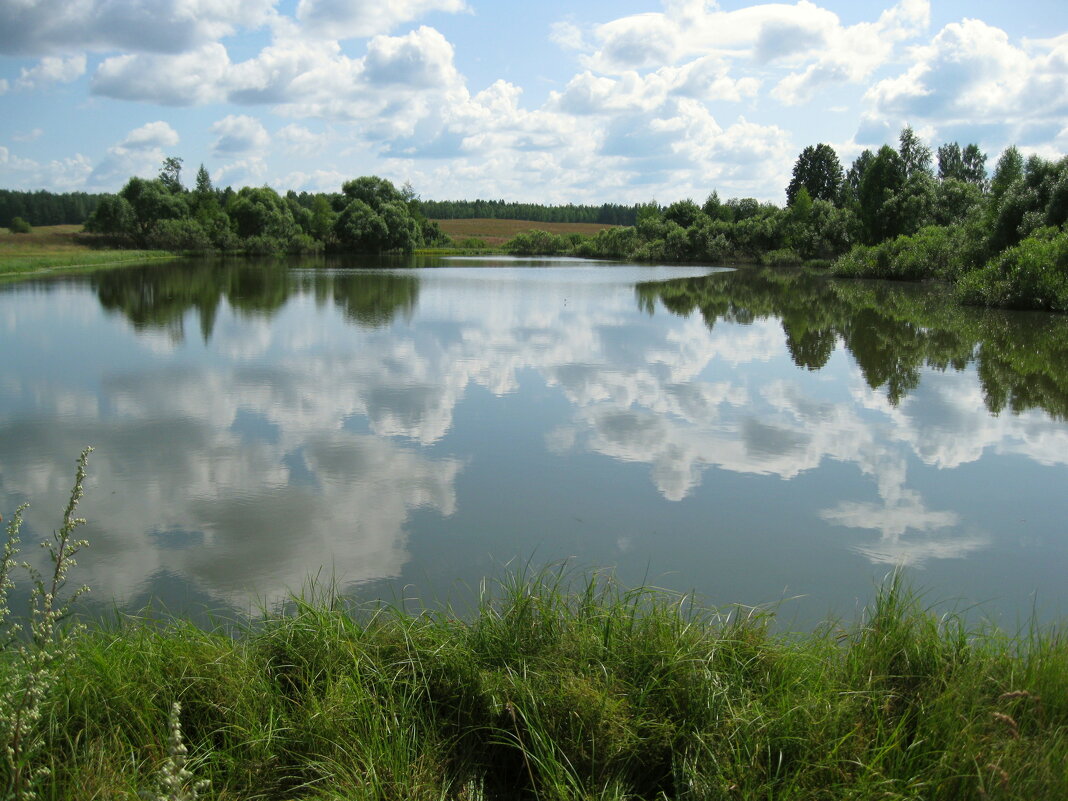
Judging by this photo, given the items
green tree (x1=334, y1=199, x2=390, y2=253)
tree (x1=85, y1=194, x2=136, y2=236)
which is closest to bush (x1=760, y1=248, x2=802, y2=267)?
green tree (x1=334, y1=199, x2=390, y2=253)

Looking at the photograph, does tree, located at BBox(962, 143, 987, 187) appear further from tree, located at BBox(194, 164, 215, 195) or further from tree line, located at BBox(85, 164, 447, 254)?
tree, located at BBox(194, 164, 215, 195)

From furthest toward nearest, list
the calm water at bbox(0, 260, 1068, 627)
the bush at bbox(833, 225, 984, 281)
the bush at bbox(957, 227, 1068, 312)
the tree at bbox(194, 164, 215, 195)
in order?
the tree at bbox(194, 164, 215, 195) → the bush at bbox(833, 225, 984, 281) → the bush at bbox(957, 227, 1068, 312) → the calm water at bbox(0, 260, 1068, 627)

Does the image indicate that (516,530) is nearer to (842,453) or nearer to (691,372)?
(842,453)

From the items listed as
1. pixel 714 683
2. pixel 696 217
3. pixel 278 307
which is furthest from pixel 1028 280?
pixel 696 217

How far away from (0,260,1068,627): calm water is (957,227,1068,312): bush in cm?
514

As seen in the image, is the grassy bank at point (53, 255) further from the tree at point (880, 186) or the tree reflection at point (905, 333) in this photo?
the tree at point (880, 186)

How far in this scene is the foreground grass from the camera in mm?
2691

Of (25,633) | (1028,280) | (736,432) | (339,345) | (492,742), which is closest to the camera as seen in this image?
(492,742)

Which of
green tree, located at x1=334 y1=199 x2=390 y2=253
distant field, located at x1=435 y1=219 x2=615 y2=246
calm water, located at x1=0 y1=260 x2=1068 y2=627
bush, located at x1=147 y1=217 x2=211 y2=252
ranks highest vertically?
distant field, located at x1=435 y1=219 x2=615 y2=246

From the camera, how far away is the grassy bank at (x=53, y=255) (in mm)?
35625

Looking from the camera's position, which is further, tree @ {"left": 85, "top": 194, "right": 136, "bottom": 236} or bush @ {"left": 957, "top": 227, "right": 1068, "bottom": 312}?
tree @ {"left": 85, "top": 194, "right": 136, "bottom": 236}

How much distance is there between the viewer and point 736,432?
28.7 feet

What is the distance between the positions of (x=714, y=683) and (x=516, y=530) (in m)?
2.83

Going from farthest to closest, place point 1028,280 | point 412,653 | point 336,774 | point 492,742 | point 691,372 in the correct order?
point 1028,280 → point 691,372 → point 412,653 → point 492,742 → point 336,774
